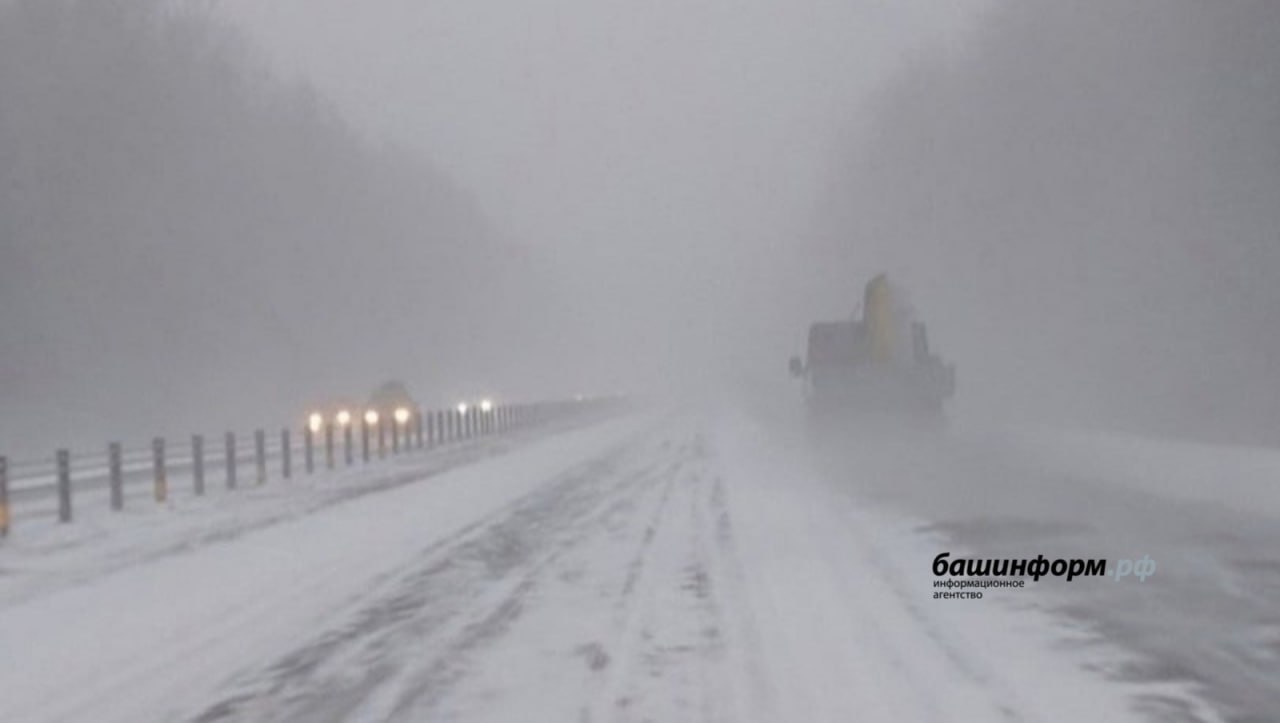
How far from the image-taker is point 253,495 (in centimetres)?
2186

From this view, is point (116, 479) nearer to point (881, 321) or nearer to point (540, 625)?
point (540, 625)

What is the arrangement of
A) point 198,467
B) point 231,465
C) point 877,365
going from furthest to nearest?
1. point 877,365
2. point 231,465
3. point 198,467

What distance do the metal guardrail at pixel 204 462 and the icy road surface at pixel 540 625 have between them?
2.20 metres

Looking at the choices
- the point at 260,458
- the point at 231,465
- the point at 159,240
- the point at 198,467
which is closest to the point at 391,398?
the point at 159,240

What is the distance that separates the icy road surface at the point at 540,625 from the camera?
6773 mm

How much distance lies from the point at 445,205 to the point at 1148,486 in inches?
3844

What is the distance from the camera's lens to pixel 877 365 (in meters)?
31.8

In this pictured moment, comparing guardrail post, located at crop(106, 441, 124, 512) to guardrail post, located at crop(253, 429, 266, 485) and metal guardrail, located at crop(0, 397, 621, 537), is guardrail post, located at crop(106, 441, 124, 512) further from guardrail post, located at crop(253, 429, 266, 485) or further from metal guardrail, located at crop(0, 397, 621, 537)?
guardrail post, located at crop(253, 429, 266, 485)

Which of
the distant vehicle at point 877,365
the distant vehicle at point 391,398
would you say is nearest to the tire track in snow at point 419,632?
the distant vehicle at point 877,365

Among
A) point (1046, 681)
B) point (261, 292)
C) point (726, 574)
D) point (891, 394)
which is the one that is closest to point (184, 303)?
point (261, 292)

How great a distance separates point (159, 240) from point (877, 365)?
35597 millimetres

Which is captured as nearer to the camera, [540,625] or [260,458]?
[540,625]

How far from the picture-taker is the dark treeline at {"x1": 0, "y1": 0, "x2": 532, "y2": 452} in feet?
157

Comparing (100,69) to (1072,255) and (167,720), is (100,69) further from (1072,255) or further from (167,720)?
(167,720)
